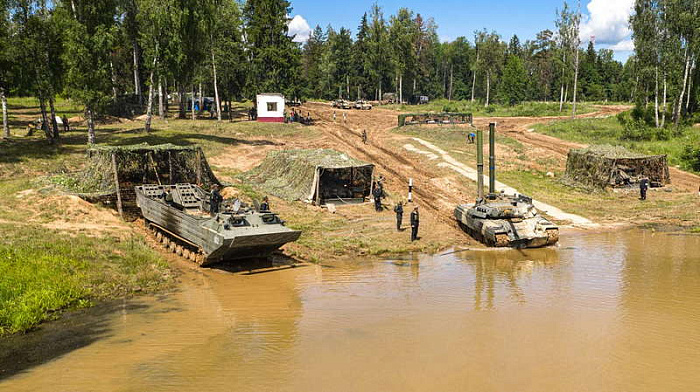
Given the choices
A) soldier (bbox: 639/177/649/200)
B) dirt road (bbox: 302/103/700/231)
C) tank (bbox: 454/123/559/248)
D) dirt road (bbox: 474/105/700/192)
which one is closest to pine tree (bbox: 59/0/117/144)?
dirt road (bbox: 302/103/700/231)

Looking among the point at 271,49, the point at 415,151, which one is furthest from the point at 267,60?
the point at 415,151

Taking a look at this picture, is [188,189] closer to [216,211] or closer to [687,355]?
[216,211]

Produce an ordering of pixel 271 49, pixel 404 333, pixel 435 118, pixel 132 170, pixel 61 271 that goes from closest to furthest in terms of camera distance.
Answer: pixel 404 333
pixel 61 271
pixel 132 170
pixel 435 118
pixel 271 49

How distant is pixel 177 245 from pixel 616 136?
131 feet

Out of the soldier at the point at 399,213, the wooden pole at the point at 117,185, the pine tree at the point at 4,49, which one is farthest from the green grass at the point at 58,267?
the pine tree at the point at 4,49

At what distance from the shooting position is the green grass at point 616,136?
3879 centimetres

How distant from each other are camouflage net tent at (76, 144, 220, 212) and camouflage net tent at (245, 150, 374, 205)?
3780 millimetres

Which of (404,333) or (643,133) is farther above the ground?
(643,133)

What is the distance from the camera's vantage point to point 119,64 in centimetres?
5906

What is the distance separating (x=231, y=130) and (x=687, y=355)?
38492mm

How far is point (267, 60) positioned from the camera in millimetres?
53781

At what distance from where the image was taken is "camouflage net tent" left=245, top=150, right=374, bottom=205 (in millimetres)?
25953

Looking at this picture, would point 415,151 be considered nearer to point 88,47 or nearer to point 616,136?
point 616,136

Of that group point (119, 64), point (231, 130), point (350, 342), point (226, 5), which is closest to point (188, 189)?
point (350, 342)
